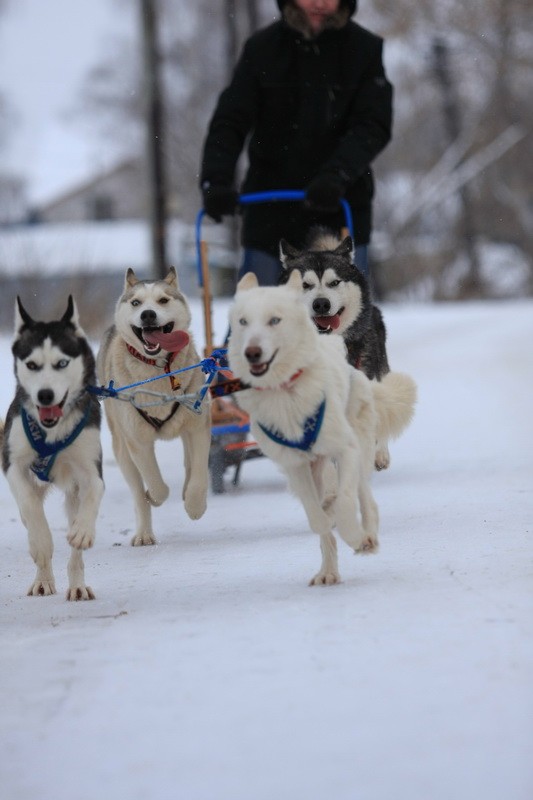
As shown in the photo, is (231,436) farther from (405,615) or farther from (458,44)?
(458,44)

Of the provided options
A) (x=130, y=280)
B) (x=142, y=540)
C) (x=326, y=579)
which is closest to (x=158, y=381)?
(x=130, y=280)

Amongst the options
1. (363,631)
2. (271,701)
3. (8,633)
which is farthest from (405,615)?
(8,633)

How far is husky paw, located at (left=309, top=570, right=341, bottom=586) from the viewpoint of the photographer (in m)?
4.14

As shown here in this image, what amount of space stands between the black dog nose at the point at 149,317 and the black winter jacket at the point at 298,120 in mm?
1460

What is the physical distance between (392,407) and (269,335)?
1.03m

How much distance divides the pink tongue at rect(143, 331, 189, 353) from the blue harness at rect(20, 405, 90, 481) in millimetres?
837

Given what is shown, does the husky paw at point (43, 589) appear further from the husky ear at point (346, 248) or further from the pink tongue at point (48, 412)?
the husky ear at point (346, 248)

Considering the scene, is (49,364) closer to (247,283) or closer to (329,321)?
(247,283)

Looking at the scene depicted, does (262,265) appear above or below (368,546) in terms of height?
above

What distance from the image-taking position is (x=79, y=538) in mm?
4230

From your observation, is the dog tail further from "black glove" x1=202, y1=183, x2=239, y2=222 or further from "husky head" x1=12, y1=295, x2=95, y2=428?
"black glove" x1=202, y1=183, x2=239, y2=222

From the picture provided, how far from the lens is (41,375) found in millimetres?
4246

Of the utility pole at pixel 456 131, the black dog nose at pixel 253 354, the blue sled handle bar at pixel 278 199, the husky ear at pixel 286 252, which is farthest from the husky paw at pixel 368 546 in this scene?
the utility pole at pixel 456 131

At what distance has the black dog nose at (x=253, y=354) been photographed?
4.02 meters
